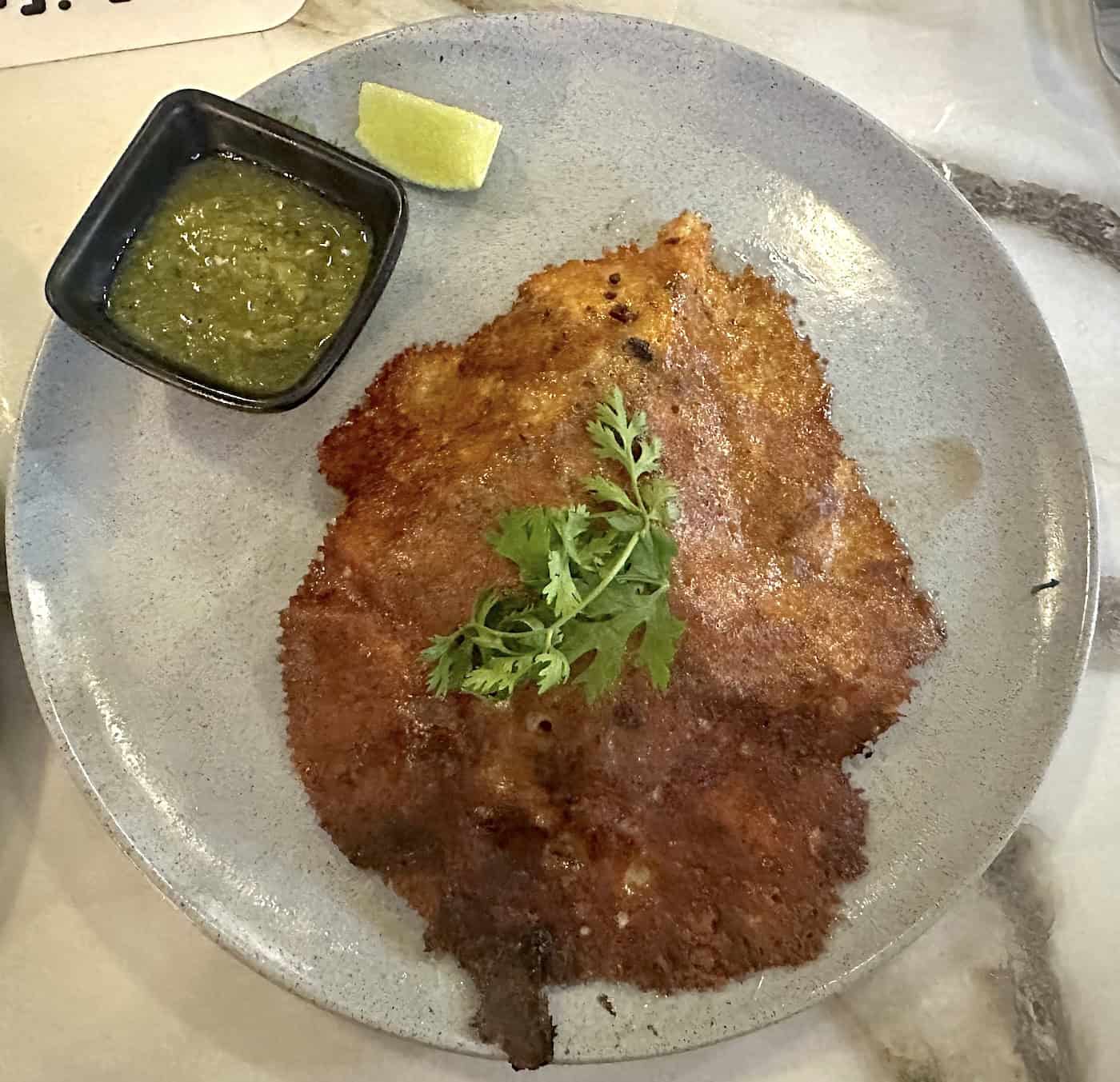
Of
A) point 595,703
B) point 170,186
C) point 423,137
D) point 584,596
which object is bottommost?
point 595,703

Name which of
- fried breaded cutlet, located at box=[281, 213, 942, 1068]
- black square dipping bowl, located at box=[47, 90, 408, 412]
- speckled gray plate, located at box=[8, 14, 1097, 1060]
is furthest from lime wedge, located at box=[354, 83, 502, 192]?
fried breaded cutlet, located at box=[281, 213, 942, 1068]

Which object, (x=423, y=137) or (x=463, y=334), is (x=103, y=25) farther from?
(x=463, y=334)

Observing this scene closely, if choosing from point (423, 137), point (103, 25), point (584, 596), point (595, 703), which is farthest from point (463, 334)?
point (103, 25)

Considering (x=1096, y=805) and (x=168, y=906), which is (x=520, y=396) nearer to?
(x=168, y=906)

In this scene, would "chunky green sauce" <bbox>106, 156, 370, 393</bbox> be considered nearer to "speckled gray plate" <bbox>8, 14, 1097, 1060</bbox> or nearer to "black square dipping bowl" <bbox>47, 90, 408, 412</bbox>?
"black square dipping bowl" <bbox>47, 90, 408, 412</bbox>

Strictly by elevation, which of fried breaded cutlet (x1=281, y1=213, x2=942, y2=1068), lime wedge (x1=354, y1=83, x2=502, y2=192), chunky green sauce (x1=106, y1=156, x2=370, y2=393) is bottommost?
fried breaded cutlet (x1=281, y1=213, x2=942, y2=1068)

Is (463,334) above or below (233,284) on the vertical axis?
below
